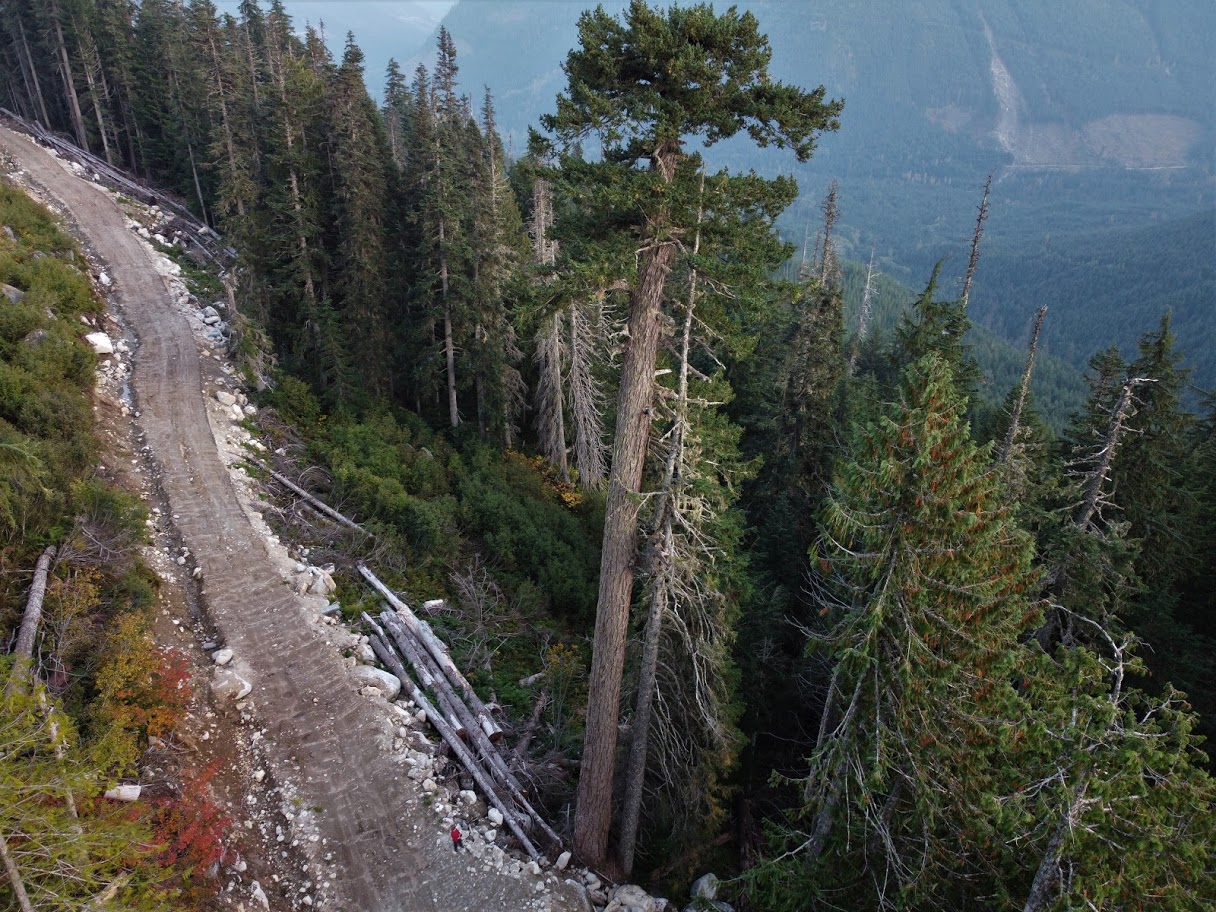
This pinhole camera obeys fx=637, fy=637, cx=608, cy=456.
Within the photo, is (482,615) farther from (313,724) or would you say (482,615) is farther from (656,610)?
(656,610)

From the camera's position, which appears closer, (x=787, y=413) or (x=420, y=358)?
(x=787, y=413)

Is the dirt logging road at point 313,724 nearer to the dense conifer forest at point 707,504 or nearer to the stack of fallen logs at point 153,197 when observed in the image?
the dense conifer forest at point 707,504

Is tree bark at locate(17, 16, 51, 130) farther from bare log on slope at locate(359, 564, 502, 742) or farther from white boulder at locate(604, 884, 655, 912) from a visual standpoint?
white boulder at locate(604, 884, 655, 912)

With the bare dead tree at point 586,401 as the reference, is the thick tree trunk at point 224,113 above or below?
above

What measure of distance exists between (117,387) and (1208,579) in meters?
32.5

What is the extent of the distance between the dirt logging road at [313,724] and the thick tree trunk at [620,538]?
145 centimetres

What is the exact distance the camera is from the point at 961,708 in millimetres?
7680

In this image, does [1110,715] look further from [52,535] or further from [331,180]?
[331,180]

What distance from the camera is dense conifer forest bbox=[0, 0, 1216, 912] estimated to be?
23.5 feet

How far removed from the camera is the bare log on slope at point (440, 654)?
11.3m

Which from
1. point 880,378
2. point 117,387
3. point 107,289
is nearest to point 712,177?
point 117,387

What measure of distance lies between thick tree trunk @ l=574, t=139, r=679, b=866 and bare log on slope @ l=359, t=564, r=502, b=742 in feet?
7.03

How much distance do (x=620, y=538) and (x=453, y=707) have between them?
4904 millimetres

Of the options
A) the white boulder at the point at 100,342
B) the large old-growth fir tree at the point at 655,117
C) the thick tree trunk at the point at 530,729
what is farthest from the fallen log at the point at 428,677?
→ the white boulder at the point at 100,342
